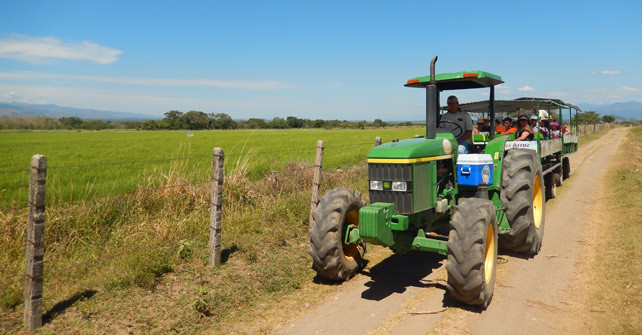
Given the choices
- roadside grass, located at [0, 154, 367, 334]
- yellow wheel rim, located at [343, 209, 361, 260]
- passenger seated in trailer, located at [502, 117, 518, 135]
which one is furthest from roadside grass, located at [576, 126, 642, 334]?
roadside grass, located at [0, 154, 367, 334]

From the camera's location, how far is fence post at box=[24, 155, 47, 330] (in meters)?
3.79

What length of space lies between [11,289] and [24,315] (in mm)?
534

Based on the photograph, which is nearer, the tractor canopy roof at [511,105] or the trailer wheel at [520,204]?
the trailer wheel at [520,204]

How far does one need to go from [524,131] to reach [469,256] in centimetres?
641

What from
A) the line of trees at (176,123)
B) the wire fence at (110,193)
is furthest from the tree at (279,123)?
the wire fence at (110,193)

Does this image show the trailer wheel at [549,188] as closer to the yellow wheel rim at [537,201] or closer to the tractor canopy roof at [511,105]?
the tractor canopy roof at [511,105]

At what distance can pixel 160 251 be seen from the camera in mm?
5328

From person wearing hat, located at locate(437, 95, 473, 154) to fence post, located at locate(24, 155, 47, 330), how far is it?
4961 millimetres

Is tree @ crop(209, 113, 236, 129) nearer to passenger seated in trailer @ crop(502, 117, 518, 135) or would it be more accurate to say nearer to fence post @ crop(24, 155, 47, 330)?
passenger seated in trailer @ crop(502, 117, 518, 135)

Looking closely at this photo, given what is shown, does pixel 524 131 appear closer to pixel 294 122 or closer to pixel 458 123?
pixel 458 123

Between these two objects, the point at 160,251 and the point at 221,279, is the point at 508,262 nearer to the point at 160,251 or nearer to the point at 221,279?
the point at 221,279

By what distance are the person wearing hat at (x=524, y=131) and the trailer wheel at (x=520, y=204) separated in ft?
10.4

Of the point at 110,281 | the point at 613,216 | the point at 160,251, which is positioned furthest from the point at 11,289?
the point at 613,216

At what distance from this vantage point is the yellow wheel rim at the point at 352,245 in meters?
5.45
